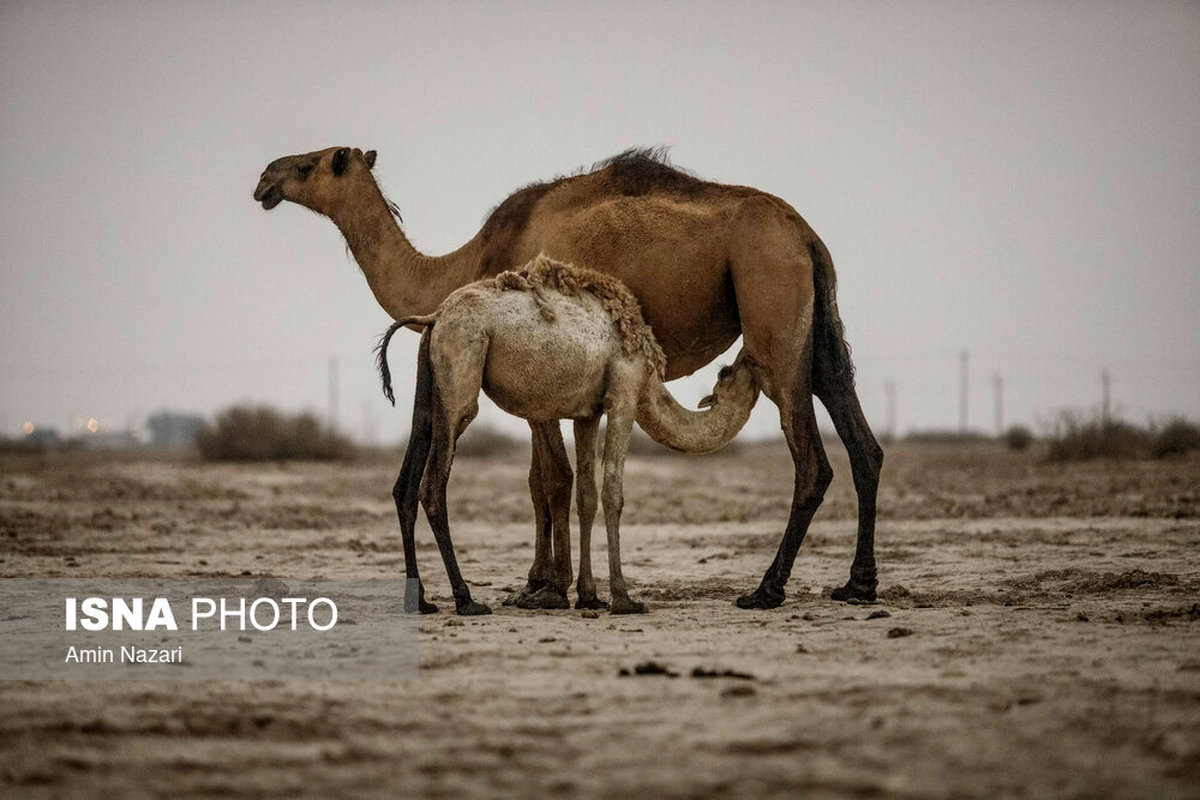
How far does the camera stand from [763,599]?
830 centimetres

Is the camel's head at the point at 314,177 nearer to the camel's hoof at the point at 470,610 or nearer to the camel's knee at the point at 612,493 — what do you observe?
the camel's knee at the point at 612,493

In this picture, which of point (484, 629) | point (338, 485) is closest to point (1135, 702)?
point (484, 629)

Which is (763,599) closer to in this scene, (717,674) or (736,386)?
(736,386)

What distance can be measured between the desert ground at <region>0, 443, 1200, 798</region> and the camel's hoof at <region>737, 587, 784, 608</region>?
17 centimetres

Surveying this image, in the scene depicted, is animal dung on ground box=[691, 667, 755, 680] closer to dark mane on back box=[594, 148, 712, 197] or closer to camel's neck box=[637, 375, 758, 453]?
camel's neck box=[637, 375, 758, 453]

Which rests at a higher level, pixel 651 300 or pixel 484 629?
pixel 651 300

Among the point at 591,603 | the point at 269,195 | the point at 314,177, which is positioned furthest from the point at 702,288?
the point at 269,195

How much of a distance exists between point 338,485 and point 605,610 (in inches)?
642

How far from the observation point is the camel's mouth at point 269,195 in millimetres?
10898

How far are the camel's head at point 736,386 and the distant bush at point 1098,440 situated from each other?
18080mm

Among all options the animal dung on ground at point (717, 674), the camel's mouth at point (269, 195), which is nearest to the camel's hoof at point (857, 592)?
the animal dung on ground at point (717, 674)

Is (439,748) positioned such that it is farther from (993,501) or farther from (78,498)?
(78,498)

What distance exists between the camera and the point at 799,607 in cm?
830

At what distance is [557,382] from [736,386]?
51.8 inches
